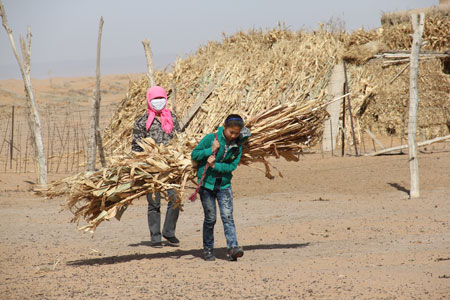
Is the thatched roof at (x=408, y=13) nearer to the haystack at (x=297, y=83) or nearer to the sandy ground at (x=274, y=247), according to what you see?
the haystack at (x=297, y=83)

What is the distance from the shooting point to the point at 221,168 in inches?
211

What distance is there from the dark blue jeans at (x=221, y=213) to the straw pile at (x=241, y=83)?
8.18 m

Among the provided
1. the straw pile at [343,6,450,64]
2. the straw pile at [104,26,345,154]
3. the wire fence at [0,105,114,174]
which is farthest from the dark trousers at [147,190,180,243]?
the straw pile at [343,6,450,64]

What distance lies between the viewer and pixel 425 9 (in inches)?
614

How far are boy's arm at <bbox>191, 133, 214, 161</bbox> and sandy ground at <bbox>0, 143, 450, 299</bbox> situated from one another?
0.91 m

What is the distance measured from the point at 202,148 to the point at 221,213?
58 centimetres

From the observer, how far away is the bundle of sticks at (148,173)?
17.9 feet

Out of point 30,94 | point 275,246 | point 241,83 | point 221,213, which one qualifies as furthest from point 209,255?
point 241,83

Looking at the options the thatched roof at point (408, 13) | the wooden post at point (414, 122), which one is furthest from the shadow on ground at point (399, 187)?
the thatched roof at point (408, 13)

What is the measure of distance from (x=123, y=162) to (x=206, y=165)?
2.42ft

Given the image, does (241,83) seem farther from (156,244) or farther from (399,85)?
(156,244)

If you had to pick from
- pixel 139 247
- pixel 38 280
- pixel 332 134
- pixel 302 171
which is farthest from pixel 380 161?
pixel 38 280

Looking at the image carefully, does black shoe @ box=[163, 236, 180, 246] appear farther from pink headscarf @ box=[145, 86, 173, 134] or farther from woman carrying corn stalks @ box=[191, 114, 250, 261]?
pink headscarf @ box=[145, 86, 173, 134]

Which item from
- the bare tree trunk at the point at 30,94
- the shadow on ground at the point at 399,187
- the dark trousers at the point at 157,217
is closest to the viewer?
the dark trousers at the point at 157,217
